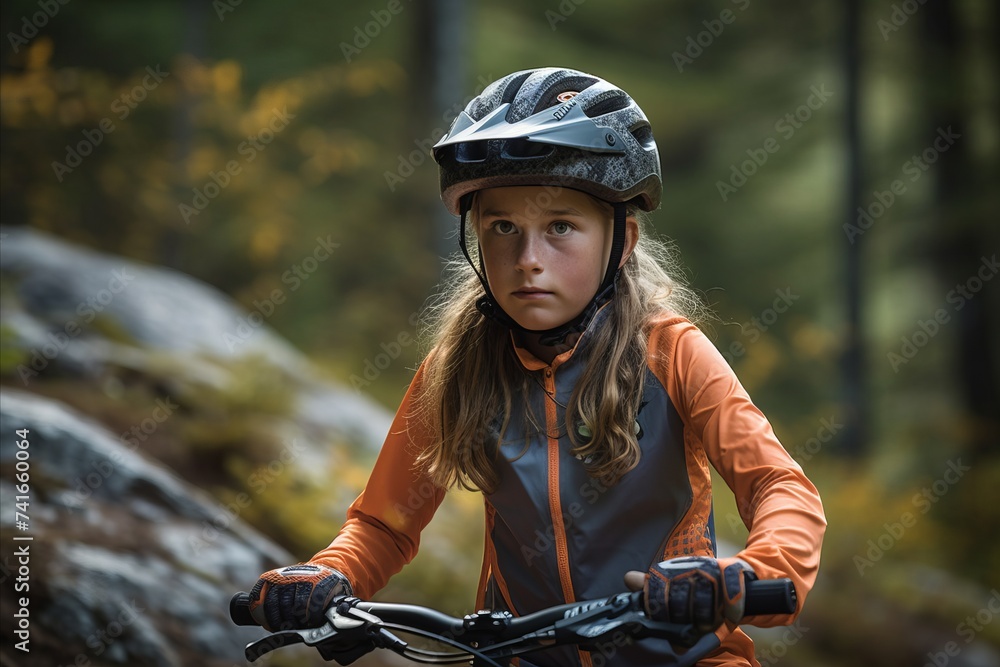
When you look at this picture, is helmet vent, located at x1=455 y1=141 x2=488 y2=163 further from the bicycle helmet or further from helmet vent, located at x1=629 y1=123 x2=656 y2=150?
helmet vent, located at x1=629 y1=123 x2=656 y2=150

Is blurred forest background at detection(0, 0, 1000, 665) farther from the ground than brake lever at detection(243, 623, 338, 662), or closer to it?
farther from the ground

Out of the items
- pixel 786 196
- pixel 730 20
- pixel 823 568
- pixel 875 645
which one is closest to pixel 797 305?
pixel 786 196

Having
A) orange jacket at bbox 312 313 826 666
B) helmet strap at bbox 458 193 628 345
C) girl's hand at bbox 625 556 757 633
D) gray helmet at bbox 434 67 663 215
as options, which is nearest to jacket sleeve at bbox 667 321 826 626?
orange jacket at bbox 312 313 826 666

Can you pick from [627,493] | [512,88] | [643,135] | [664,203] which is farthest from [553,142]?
[664,203]

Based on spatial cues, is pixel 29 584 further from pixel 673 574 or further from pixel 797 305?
pixel 797 305

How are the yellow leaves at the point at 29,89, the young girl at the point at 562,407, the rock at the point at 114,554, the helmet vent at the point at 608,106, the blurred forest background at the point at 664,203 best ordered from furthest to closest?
the blurred forest background at the point at 664,203, the yellow leaves at the point at 29,89, the rock at the point at 114,554, the helmet vent at the point at 608,106, the young girl at the point at 562,407

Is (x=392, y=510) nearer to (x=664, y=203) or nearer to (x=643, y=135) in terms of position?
(x=643, y=135)

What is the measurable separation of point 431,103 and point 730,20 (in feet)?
22.7

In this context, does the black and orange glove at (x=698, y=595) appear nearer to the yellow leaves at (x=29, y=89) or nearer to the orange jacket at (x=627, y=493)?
the orange jacket at (x=627, y=493)

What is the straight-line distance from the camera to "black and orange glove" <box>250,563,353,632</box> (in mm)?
2391

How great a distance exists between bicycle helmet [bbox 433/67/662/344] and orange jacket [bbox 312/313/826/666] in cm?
29

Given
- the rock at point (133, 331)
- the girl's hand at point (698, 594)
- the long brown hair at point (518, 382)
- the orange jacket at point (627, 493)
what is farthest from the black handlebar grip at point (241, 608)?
the rock at point (133, 331)

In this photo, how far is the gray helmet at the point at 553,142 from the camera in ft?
8.96

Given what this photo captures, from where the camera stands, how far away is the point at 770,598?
2.02m
